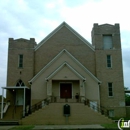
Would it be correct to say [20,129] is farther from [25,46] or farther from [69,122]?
[25,46]

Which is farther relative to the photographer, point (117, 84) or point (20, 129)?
point (117, 84)

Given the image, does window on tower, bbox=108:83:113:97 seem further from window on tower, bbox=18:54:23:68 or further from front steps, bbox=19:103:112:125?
window on tower, bbox=18:54:23:68

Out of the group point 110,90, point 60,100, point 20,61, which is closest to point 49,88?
point 60,100

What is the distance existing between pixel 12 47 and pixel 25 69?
131 inches

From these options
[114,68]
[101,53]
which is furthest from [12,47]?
[114,68]

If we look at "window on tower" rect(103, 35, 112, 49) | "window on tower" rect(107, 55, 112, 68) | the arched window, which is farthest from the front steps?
"window on tower" rect(103, 35, 112, 49)

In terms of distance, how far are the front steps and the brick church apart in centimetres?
14

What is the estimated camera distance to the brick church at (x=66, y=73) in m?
25.2

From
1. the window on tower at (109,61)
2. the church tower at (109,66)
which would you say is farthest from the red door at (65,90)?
the window on tower at (109,61)

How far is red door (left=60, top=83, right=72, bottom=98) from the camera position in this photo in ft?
86.3

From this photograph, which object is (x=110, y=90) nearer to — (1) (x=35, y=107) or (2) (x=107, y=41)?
(2) (x=107, y=41)

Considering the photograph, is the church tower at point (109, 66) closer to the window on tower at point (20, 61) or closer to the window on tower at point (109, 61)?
the window on tower at point (109, 61)

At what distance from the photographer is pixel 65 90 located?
86.8ft

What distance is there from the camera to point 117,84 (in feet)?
91.9
